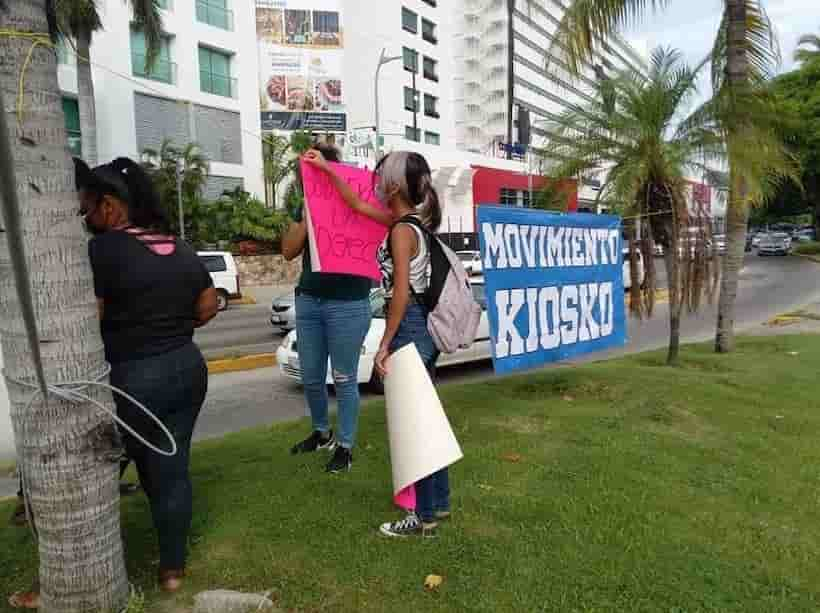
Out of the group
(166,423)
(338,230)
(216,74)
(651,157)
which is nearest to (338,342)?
(338,230)

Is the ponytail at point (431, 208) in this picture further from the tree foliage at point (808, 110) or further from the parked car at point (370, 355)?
the tree foliage at point (808, 110)

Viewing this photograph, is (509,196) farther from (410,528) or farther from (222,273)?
(410,528)

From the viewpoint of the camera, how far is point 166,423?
256 centimetres

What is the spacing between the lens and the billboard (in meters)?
43.0

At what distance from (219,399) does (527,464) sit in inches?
175

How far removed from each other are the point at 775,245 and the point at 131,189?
139 ft

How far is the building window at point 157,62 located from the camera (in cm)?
2489

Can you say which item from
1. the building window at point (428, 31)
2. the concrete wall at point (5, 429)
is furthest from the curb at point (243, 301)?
the building window at point (428, 31)

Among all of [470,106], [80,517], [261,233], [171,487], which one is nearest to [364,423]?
[171,487]

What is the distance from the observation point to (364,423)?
16.3 ft

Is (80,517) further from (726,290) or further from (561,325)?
(726,290)

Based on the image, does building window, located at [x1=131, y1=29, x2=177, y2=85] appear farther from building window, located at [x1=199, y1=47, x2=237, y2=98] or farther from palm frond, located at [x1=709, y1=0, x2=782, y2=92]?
palm frond, located at [x1=709, y1=0, x2=782, y2=92]

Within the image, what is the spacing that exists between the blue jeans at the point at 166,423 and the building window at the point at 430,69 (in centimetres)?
5417

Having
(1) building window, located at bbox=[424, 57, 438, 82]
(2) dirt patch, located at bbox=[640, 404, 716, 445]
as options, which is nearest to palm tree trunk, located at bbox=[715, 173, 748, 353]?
(2) dirt patch, located at bbox=[640, 404, 716, 445]
